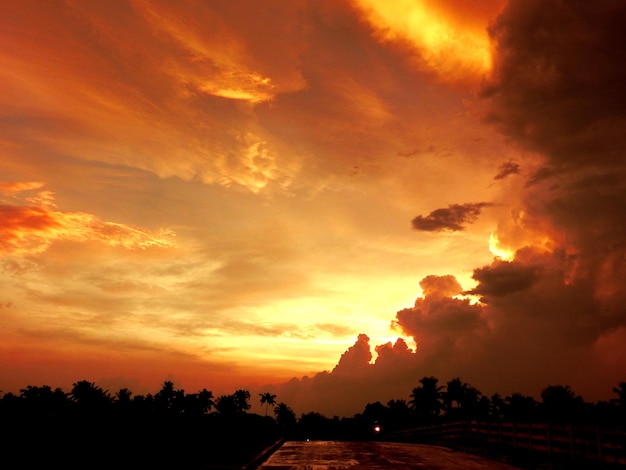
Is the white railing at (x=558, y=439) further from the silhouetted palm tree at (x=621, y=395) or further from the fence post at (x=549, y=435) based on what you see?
the silhouetted palm tree at (x=621, y=395)

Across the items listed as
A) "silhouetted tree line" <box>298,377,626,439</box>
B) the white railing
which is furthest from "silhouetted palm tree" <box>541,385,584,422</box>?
the white railing

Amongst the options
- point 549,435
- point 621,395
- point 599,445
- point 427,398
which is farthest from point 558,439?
point 427,398

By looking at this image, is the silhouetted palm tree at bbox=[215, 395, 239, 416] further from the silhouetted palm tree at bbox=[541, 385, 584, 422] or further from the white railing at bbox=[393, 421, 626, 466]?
the white railing at bbox=[393, 421, 626, 466]

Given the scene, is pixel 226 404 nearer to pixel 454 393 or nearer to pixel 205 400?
pixel 205 400

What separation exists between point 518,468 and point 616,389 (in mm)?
72880

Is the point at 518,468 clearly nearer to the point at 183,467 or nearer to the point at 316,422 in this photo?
the point at 183,467

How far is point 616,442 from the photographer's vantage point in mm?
14375

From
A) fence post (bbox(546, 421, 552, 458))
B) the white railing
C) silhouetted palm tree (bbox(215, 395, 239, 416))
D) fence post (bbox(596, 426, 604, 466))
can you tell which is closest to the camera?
the white railing

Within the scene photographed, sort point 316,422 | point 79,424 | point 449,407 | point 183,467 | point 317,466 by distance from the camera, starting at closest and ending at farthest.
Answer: point 183,467
point 317,466
point 79,424
point 449,407
point 316,422

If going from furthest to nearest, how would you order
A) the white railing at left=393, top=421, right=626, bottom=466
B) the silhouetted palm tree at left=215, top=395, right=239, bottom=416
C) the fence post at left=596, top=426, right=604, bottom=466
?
the silhouetted palm tree at left=215, top=395, right=239, bottom=416
the fence post at left=596, top=426, right=604, bottom=466
the white railing at left=393, top=421, right=626, bottom=466

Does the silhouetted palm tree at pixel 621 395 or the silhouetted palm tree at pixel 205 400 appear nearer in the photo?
the silhouetted palm tree at pixel 621 395

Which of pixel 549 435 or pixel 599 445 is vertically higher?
pixel 549 435

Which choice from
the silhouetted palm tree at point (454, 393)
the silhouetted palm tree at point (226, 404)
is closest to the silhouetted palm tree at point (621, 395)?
the silhouetted palm tree at point (454, 393)

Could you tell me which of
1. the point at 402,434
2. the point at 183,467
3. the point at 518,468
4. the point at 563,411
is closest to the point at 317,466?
the point at 183,467
